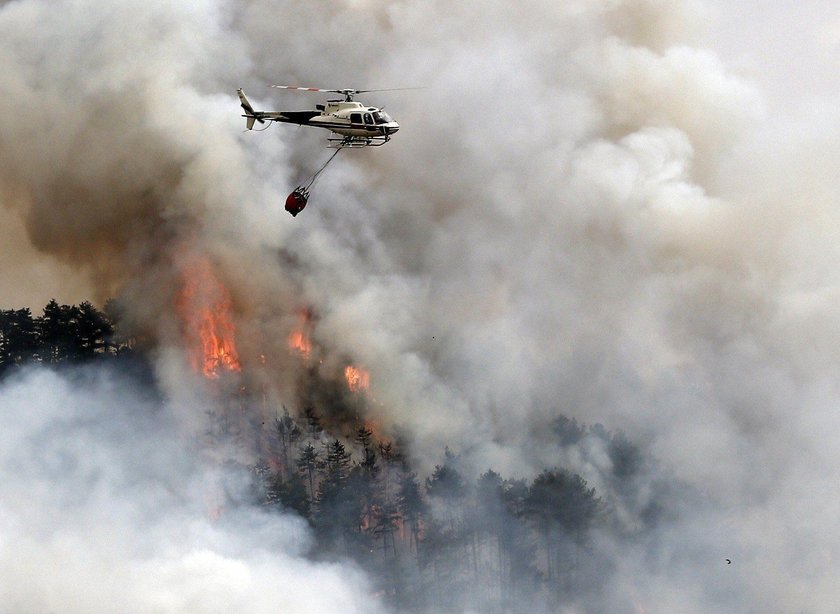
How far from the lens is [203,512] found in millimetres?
52062

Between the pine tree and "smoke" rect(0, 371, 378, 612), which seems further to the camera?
the pine tree

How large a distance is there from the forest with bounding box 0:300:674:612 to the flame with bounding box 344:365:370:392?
227 inches

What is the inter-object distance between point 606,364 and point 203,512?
27796mm

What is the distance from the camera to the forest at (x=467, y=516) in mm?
52134

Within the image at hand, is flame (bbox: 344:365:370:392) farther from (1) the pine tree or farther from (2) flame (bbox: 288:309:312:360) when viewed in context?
(1) the pine tree

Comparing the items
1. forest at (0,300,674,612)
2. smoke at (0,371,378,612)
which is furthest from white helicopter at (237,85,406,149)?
smoke at (0,371,378,612)

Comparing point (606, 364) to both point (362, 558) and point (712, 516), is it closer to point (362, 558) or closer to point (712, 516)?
point (712, 516)

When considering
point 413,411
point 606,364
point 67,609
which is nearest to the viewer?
point 67,609

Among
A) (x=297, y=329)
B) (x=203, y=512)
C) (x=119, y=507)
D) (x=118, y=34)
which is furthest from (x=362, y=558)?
(x=118, y=34)

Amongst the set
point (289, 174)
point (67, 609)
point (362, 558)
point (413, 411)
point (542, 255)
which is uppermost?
point (289, 174)

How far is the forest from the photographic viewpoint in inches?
2053

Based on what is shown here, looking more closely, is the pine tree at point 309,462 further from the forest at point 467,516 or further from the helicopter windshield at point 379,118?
the helicopter windshield at point 379,118

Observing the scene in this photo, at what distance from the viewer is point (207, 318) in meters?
65.8

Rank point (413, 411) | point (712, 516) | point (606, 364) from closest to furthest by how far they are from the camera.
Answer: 1. point (712, 516)
2. point (413, 411)
3. point (606, 364)
